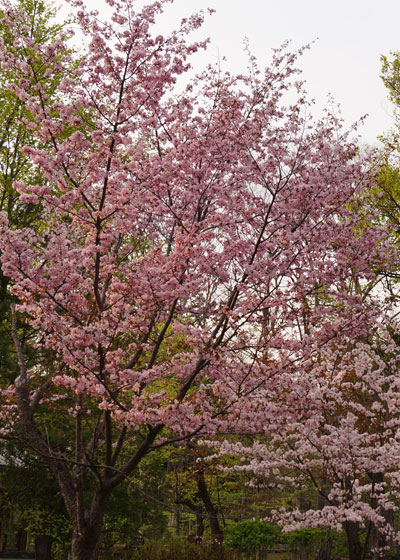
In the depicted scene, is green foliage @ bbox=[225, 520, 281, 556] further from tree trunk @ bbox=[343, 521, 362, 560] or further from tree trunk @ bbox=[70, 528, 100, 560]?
tree trunk @ bbox=[70, 528, 100, 560]

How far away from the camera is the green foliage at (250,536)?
44.0 feet

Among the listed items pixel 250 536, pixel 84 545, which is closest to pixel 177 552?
pixel 250 536

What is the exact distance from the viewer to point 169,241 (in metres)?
7.30

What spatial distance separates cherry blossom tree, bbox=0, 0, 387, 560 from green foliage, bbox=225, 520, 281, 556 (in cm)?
814

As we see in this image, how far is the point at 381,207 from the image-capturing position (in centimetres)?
1271

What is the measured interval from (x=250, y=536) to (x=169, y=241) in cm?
963

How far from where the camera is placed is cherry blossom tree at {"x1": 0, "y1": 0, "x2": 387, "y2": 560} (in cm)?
536

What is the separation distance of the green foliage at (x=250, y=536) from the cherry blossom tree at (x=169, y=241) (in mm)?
8136

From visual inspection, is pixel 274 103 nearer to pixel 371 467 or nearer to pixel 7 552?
pixel 371 467

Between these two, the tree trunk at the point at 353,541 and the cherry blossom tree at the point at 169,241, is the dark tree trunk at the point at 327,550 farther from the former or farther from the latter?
the cherry blossom tree at the point at 169,241

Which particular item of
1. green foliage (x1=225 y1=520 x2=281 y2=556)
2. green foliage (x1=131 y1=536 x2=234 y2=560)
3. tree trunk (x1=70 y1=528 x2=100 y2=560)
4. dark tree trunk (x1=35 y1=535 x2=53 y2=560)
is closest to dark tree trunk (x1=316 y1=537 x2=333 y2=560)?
green foliage (x1=225 y1=520 x2=281 y2=556)

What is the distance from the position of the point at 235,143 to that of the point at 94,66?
77.4 inches

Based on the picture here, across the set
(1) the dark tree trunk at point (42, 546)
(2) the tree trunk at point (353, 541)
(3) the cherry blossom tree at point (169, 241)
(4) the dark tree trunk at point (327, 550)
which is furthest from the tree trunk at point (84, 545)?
(4) the dark tree trunk at point (327, 550)

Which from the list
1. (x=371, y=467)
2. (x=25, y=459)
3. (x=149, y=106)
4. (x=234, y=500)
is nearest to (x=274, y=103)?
(x=149, y=106)
